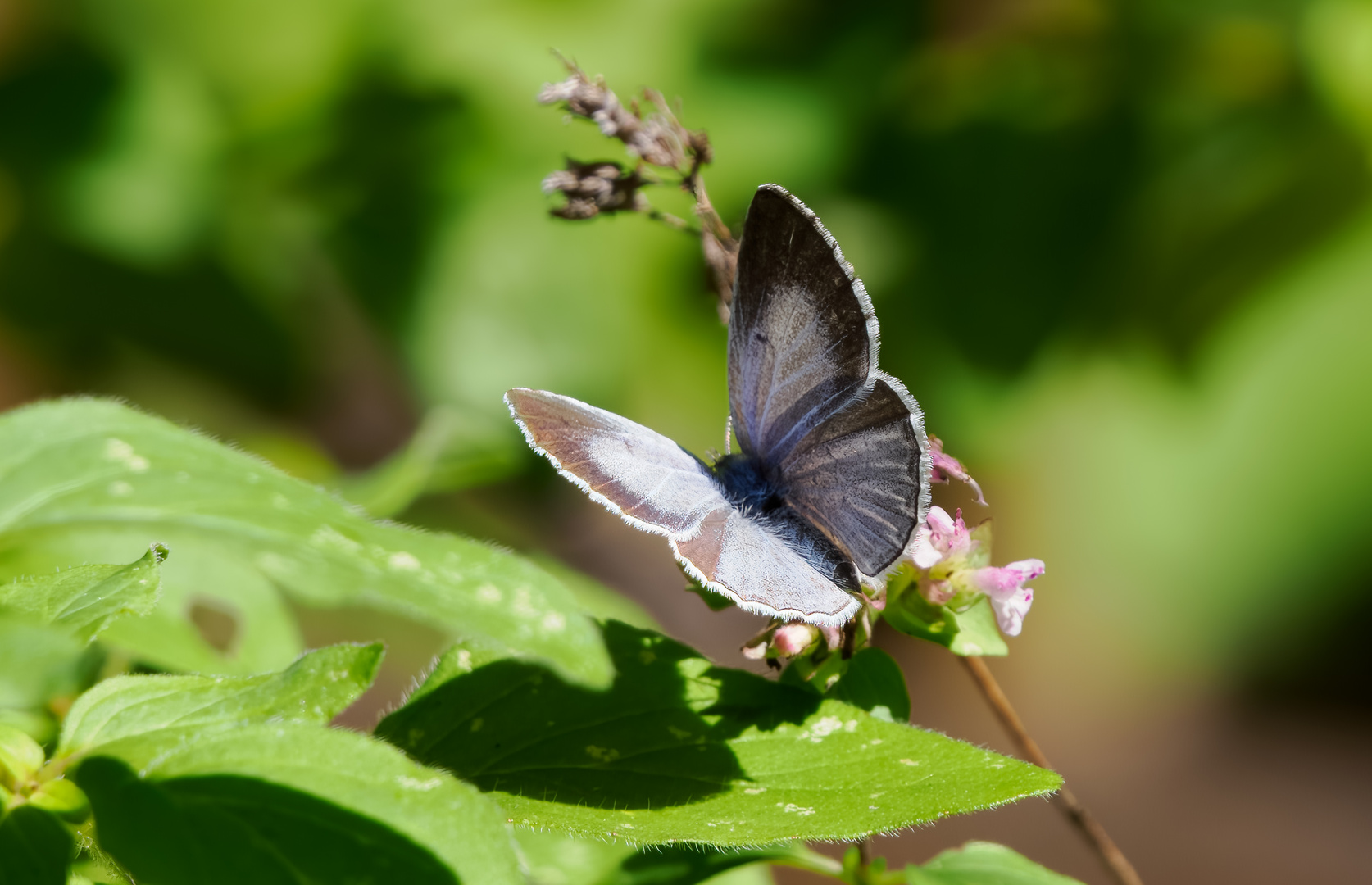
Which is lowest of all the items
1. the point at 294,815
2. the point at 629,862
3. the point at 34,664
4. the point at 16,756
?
the point at 629,862

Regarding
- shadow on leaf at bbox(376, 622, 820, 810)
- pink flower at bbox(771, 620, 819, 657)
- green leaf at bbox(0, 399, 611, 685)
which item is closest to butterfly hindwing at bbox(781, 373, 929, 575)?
pink flower at bbox(771, 620, 819, 657)

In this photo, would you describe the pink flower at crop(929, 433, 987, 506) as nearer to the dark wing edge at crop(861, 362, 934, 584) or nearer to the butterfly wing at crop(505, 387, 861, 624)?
the dark wing edge at crop(861, 362, 934, 584)

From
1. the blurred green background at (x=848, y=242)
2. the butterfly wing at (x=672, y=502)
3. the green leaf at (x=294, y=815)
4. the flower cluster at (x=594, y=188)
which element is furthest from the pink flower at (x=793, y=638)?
the blurred green background at (x=848, y=242)

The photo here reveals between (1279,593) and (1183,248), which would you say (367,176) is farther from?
(1279,593)

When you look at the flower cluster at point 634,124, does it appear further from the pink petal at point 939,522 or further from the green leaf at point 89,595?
the green leaf at point 89,595

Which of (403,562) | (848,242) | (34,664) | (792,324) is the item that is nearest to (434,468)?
(792,324)

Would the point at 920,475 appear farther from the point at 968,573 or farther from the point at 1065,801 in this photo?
the point at 1065,801

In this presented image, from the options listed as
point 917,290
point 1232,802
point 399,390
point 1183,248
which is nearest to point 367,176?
point 399,390

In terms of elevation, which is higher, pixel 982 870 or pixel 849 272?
pixel 849 272
